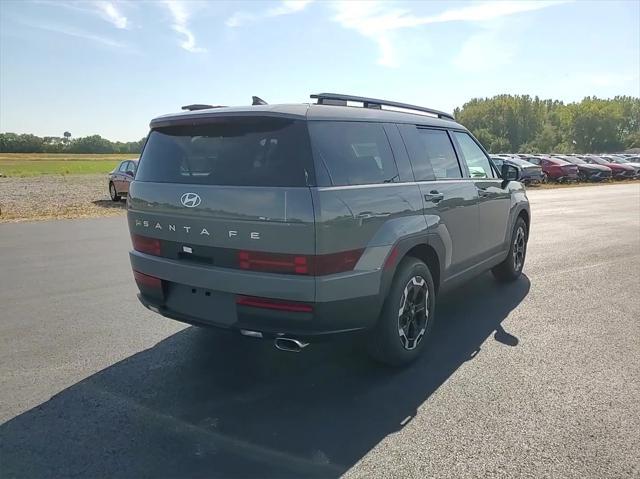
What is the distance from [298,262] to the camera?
3045mm

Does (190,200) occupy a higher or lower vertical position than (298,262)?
higher

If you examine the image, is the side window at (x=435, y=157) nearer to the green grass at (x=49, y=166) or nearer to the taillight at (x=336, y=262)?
the taillight at (x=336, y=262)

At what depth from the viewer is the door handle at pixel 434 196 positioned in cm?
402

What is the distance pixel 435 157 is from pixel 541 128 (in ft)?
396

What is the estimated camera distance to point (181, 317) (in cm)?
357

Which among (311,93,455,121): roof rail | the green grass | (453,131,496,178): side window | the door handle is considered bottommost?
the green grass

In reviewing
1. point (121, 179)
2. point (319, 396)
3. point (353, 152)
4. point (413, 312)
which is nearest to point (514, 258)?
point (413, 312)

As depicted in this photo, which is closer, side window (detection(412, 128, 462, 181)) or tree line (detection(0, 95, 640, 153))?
side window (detection(412, 128, 462, 181))

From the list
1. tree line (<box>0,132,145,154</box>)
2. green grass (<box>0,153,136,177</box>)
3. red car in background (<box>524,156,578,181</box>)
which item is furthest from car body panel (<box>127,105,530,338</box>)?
tree line (<box>0,132,145,154</box>)

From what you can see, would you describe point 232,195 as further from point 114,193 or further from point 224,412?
point 114,193

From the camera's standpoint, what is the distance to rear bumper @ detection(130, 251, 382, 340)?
3.08 m

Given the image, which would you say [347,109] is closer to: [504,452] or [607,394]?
[504,452]

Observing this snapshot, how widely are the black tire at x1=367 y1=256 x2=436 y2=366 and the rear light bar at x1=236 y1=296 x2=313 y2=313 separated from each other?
0.77 metres

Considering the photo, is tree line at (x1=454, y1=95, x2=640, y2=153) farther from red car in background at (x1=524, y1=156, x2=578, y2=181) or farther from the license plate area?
the license plate area
